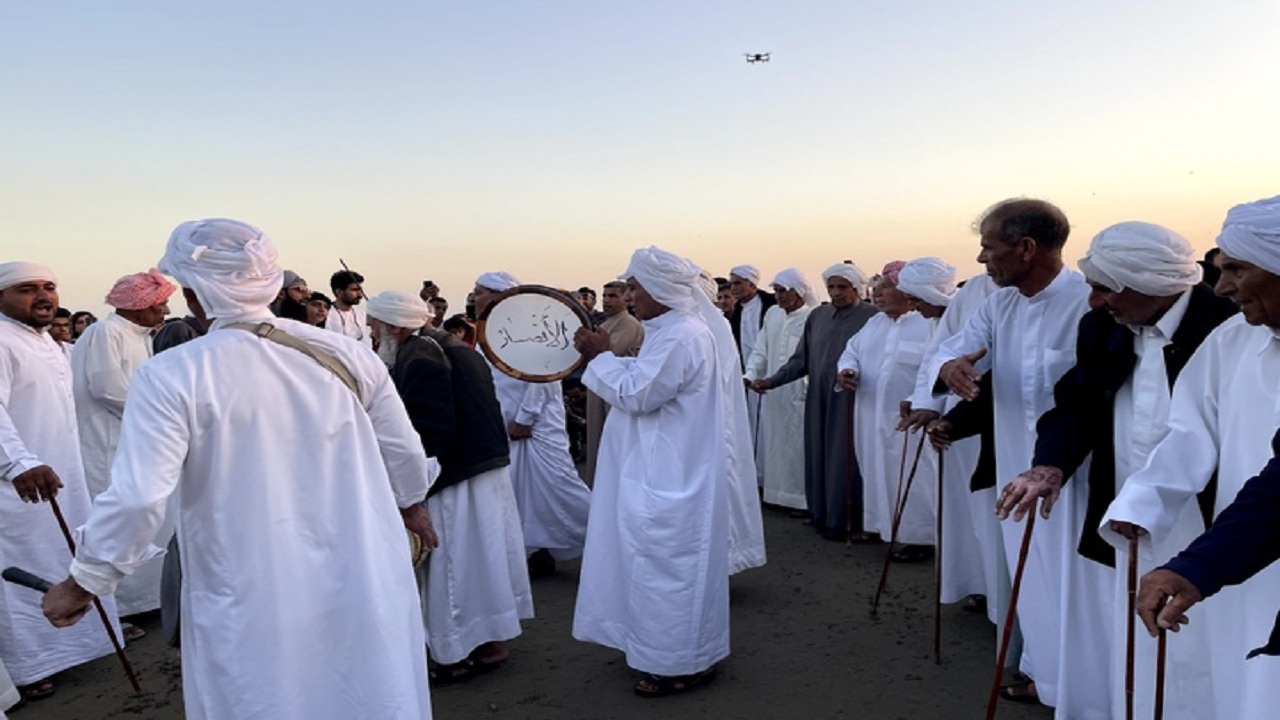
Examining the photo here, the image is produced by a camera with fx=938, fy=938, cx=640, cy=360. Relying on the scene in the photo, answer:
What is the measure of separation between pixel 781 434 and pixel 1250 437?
5.99 meters

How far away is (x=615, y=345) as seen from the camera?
6426 millimetres

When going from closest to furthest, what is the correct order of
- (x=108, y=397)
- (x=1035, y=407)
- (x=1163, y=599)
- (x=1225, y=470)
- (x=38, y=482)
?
1. (x=1163, y=599)
2. (x=1225, y=470)
3. (x=1035, y=407)
4. (x=38, y=482)
5. (x=108, y=397)

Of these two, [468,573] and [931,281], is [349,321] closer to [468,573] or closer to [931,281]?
[468,573]

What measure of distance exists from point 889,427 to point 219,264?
5149 millimetres

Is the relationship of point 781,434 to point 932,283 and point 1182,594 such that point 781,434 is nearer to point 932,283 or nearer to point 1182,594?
point 932,283

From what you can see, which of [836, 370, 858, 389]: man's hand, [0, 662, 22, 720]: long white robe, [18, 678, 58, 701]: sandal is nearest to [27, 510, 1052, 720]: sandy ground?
[18, 678, 58, 701]: sandal

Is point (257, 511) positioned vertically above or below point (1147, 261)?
below

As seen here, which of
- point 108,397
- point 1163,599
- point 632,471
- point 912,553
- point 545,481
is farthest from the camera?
point 912,553

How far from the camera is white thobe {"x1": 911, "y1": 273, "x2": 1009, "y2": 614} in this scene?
14.8 feet

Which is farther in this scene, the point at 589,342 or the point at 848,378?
the point at 848,378

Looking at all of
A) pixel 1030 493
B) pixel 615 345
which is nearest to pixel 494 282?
pixel 615 345

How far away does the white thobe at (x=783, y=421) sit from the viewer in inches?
324

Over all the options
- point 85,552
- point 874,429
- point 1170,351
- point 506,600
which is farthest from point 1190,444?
point 874,429

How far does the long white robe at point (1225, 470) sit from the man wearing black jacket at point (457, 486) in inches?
111
